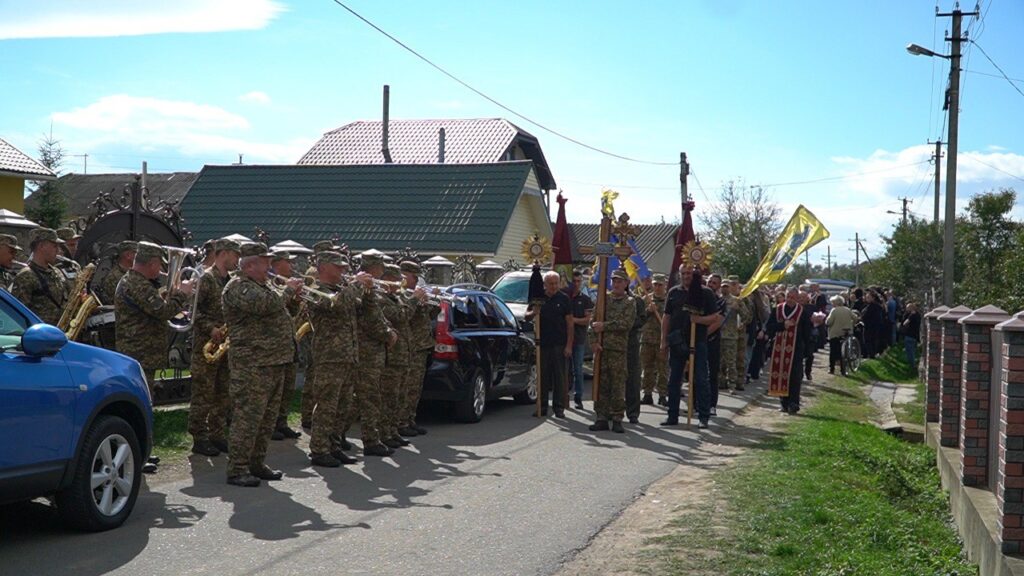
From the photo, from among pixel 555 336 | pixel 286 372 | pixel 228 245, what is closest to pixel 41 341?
pixel 286 372

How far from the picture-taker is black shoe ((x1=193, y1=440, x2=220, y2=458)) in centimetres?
1063

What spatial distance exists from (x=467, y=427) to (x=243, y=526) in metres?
6.22

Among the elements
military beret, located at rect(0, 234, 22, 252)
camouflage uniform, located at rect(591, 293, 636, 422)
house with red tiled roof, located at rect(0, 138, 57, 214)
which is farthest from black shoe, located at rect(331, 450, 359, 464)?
house with red tiled roof, located at rect(0, 138, 57, 214)

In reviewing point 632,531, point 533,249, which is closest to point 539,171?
point 533,249

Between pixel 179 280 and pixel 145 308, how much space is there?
1146 mm

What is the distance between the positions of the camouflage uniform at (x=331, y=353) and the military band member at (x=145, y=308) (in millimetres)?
1242

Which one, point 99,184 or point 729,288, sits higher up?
point 99,184

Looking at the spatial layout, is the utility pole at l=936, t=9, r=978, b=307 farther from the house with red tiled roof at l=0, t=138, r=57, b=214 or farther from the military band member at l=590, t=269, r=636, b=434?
the house with red tiled roof at l=0, t=138, r=57, b=214

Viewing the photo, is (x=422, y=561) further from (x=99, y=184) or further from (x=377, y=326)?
(x=99, y=184)

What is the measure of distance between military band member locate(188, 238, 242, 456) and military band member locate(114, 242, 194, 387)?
→ 0.39m

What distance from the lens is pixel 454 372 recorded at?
1387 cm

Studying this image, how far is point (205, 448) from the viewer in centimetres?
1065

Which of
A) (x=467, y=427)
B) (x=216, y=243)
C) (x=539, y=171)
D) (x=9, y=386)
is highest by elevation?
(x=539, y=171)

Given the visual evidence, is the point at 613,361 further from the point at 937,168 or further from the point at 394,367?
the point at 937,168
